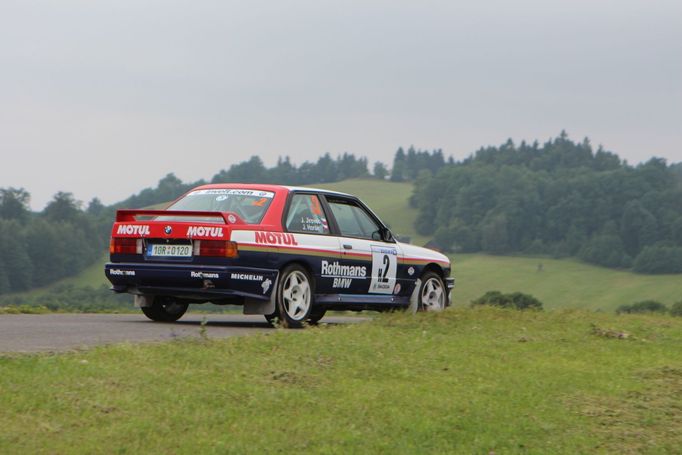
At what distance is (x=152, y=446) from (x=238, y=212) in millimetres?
6543

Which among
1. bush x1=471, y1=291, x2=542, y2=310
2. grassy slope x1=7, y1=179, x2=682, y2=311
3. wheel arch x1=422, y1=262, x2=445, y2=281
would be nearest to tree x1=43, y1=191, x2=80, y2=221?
grassy slope x1=7, y1=179, x2=682, y2=311

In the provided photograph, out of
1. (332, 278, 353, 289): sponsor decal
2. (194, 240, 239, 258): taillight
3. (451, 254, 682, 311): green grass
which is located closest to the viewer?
(194, 240, 239, 258): taillight

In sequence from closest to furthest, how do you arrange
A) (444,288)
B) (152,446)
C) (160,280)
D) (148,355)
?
(152,446), (148,355), (160,280), (444,288)

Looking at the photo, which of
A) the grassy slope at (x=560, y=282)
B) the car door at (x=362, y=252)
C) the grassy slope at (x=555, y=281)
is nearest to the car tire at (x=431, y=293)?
the car door at (x=362, y=252)

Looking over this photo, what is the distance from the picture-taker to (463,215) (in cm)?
14912

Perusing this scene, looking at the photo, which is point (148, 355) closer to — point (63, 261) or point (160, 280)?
point (160, 280)

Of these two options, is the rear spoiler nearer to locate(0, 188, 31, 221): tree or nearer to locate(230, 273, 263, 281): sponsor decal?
locate(230, 273, 263, 281): sponsor decal

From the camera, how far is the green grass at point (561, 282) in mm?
103438

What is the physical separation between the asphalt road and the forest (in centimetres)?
9075

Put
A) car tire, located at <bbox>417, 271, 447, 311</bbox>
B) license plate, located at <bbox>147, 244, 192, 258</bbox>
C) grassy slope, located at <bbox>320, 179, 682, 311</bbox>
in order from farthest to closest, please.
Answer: grassy slope, located at <bbox>320, 179, 682, 311</bbox>
car tire, located at <bbox>417, 271, 447, 311</bbox>
license plate, located at <bbox>147, 244, 192, 258</bbox>

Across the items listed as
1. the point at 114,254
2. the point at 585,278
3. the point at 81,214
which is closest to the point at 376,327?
the point at 114,254

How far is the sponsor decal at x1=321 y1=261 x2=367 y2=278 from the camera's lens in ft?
42.3

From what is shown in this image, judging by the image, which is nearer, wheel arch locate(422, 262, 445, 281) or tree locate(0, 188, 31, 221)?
wheel arch locate(422, 262, 445, 281)

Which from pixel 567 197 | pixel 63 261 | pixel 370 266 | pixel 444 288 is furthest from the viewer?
pixel 567 197
